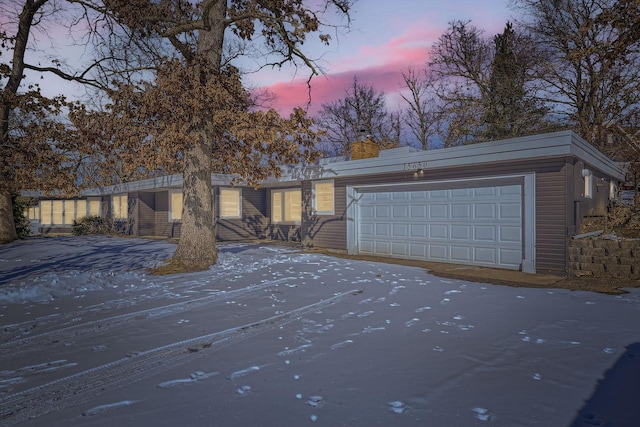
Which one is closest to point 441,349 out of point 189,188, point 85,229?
point 189,188

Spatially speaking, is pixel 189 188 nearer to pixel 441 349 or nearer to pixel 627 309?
pixel 441 349

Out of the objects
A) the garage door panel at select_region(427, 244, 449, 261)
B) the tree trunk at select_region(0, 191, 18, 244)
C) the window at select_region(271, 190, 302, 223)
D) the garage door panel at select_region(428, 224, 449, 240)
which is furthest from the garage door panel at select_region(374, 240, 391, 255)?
the tree trunk at select_region(0, 191, 18, 244)

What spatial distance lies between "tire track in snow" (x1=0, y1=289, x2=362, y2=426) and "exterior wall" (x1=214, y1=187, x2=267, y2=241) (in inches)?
539

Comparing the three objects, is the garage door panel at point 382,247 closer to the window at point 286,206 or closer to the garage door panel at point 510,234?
the garage door panel at point 510,234

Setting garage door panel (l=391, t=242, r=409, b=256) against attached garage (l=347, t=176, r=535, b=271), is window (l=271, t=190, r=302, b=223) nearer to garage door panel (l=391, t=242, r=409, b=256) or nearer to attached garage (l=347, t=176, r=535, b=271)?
attached garage (l=347, t=176, r=535, b=271)

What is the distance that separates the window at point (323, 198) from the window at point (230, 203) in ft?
17.1

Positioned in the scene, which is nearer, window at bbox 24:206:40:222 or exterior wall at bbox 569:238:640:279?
exterior wall at bbox 569:238:640:279

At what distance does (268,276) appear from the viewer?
8516mm

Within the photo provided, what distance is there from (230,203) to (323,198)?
18.9 feet

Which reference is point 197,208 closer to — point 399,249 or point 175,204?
point 399,249

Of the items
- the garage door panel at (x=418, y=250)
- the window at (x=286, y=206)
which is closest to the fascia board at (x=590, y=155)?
the garage door panel at (x=418, y=250)

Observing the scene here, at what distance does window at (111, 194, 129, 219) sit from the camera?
74.3 feet

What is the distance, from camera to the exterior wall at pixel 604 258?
8055 mm

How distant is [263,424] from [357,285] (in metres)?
5.05
